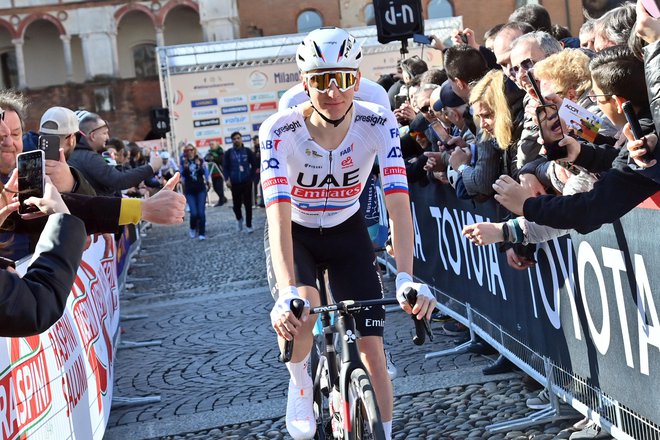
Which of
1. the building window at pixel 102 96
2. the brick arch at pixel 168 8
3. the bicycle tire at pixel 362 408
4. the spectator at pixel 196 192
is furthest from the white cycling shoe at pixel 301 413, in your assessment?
the brick arch at pixel 168 8


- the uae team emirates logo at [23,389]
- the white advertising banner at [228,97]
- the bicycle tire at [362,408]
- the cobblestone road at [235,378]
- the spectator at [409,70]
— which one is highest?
the white advertising banner at [228,97]

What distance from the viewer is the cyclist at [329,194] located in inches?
168

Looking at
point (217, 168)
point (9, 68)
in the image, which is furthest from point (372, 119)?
point (9, 68)

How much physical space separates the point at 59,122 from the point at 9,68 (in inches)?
2112

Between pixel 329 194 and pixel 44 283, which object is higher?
pixel 329 194

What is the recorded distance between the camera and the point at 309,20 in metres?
55.1

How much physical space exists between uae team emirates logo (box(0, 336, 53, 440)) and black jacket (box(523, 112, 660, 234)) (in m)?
2.39

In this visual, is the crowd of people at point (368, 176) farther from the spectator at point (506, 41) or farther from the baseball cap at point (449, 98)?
the baseball cap at point (449, 98)

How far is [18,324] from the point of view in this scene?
8.84 ft

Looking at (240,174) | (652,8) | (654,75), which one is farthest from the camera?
(240,174)

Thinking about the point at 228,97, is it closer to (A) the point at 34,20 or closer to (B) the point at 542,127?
(A) the point at 34,20

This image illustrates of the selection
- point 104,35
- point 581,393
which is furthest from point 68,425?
point 104,35

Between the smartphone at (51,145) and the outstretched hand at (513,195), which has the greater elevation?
the smartphone at (51,145)

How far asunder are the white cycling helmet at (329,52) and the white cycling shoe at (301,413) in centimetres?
163
